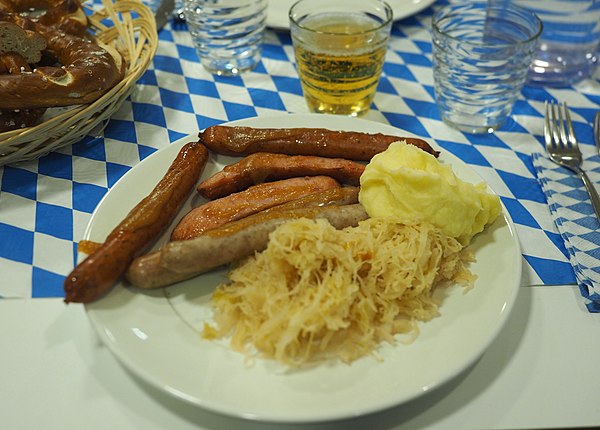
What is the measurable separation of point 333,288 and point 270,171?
2.12 ft

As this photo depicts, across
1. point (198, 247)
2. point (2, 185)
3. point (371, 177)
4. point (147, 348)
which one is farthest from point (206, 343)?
point (2, 185)

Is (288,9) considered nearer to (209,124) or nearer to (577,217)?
(209,124)

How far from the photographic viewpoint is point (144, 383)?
1615mm

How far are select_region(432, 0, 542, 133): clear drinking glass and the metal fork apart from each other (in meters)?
0.20

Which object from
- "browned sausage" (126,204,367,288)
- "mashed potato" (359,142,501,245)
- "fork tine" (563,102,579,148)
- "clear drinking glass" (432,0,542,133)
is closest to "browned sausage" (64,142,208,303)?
"browned sausage" (126,204,367,288)

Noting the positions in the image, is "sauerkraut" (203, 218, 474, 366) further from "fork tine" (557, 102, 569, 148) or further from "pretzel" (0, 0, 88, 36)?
"pretzel" (0, 0, 88, 36)

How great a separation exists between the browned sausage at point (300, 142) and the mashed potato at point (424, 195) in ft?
0.78

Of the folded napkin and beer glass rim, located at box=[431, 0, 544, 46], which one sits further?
beer glass rim, located at box=[431, 0, 544, 46]

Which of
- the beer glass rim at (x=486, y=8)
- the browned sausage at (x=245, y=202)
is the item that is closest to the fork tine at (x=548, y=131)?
the beer glass rim at (x=486, y=8)

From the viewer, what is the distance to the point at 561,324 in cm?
183

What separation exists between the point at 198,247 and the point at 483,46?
155 centimetres

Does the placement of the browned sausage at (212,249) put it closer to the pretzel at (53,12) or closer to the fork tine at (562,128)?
the fork tine at (562,128)

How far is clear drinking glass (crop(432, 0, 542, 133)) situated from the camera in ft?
8.11

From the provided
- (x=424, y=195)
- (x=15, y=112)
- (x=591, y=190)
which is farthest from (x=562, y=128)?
(x=15, y=112)
